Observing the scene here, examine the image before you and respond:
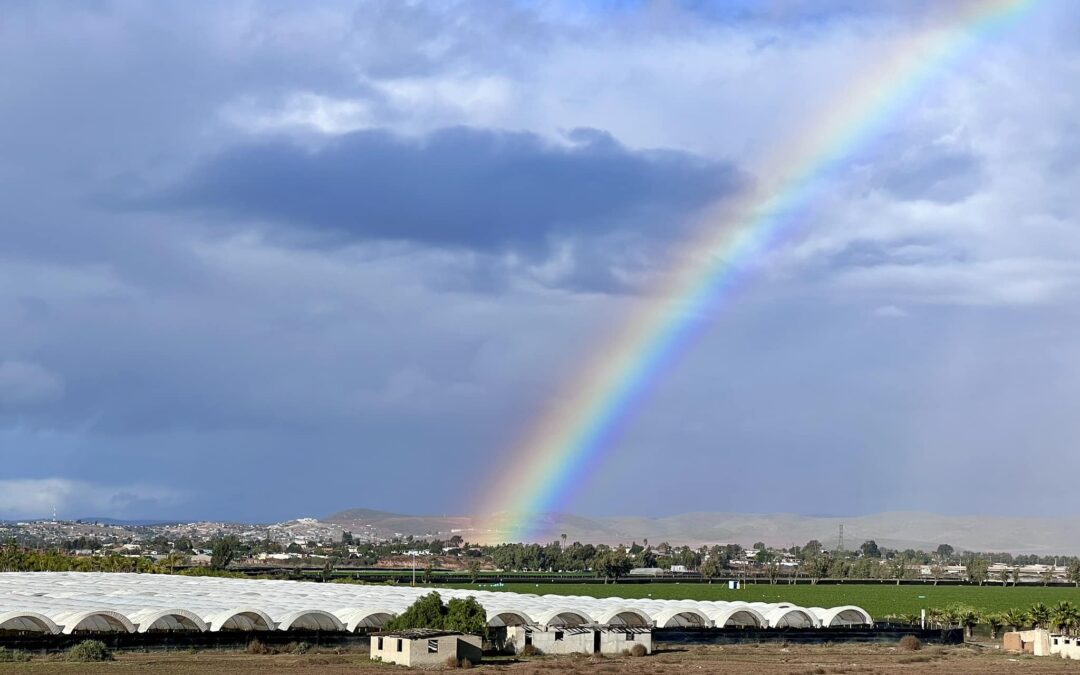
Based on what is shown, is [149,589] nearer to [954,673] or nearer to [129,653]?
[129,653]

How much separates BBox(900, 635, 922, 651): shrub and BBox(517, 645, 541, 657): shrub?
2188cm

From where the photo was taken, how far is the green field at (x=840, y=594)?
13550 centimetres

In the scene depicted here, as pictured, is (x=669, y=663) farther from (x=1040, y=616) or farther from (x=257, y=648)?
(x=1040, y=616)

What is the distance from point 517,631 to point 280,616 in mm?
12274

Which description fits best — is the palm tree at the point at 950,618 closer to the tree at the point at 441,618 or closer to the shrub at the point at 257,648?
the tree at the point at 441,618

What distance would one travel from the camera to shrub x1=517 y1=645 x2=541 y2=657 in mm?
63625

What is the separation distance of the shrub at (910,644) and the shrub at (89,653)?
42.7 meters

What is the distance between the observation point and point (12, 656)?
54.3 metres

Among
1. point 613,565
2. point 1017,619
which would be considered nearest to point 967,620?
point 1017,619

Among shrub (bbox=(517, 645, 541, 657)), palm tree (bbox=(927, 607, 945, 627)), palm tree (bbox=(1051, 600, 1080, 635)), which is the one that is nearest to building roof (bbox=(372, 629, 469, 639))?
shrub (bbox=(517, 645, 541, 657))

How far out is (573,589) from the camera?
15762cm

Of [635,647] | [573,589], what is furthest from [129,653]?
[573,589]

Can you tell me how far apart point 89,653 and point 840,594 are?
121 metres

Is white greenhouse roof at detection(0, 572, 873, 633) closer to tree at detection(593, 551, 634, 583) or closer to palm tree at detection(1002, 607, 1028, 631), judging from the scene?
palm tree at detection(1002, 607, 1028, 631)
